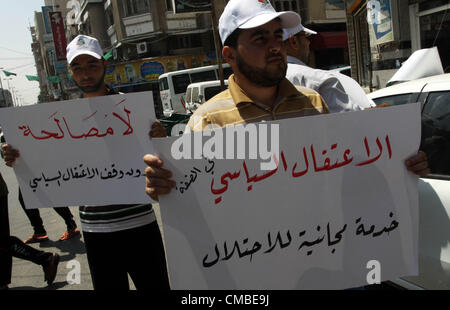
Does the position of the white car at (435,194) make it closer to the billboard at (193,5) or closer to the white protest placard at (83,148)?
the white protest placard at (83,148)

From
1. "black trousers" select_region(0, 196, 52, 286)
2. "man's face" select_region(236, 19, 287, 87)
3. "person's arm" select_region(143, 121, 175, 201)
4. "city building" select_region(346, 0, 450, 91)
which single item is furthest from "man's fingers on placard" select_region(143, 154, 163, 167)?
"city building" select_region(346, 0, 450, 91)

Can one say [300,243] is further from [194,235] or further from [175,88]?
[175,88]

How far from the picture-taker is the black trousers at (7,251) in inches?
128

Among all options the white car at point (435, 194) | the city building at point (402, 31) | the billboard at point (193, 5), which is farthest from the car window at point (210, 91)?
the white car at point (435, 194)

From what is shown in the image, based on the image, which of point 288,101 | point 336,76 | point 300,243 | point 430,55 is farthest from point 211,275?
point 430,55

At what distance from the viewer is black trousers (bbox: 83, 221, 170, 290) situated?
203 centimetres

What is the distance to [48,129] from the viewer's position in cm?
214

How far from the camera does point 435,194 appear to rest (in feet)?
6.75

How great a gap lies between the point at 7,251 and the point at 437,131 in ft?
11.5

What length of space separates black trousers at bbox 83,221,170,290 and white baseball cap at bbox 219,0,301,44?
1181 mm

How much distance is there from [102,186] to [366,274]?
1395 mm

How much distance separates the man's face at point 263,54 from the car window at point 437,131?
1214 mm

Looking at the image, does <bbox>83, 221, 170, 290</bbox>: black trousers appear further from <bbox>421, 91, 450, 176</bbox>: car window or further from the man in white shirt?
<bbox>421, 91, 450, 176</bbox>: car window

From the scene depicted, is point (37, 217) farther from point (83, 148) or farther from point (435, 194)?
point (435, 194)
